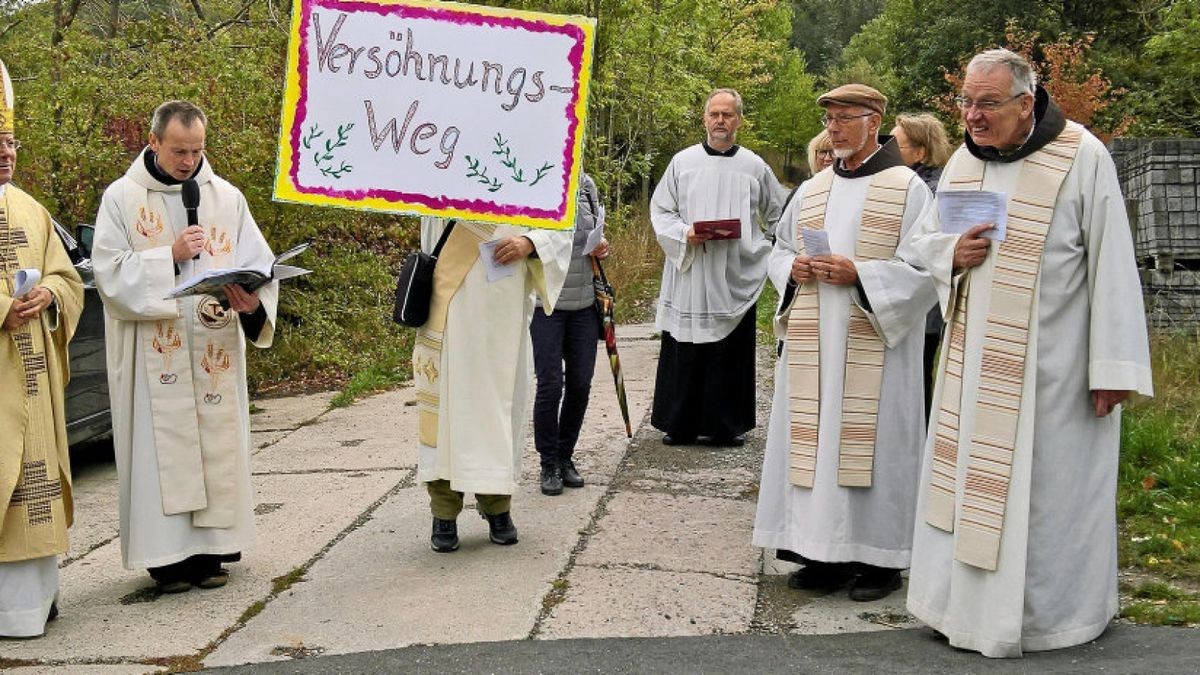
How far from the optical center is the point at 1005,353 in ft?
17.1

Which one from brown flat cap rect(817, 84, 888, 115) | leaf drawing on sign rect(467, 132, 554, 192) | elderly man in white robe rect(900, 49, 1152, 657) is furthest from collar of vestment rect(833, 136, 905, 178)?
leaf drawing on sign rect(467, 132, 554, 192)

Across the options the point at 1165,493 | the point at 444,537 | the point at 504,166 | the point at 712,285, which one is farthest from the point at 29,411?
the point at 1165,493

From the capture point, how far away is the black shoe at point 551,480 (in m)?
7.75

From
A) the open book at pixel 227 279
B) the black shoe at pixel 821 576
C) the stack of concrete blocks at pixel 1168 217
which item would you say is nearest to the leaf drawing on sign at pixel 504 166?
the open book at pixel 227 279

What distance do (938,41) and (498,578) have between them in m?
32.6

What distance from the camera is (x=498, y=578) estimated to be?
615 cm

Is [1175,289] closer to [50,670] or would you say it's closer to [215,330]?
[215,330]

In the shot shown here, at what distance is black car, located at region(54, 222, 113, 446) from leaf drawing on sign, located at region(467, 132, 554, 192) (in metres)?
3.20

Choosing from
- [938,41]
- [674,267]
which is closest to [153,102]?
[674,267]

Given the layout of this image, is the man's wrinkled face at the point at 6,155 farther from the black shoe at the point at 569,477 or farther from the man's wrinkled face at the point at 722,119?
the man's wrinkled face at the point at 722,119

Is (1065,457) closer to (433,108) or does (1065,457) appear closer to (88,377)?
(433,108)

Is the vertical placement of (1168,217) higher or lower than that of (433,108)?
lower

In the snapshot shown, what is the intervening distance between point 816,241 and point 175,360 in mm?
2762

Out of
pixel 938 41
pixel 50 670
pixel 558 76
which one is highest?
pixel 938 41
